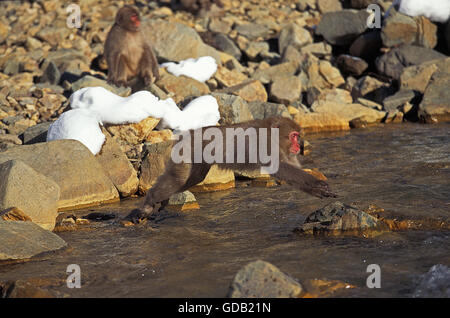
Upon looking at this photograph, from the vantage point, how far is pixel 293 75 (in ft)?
43.6

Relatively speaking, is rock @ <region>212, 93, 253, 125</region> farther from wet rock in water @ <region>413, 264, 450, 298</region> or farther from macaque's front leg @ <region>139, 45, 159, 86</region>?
wet rock in water @ <region>413, 264, 450, 298</region>

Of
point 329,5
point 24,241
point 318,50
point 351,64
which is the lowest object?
point 24,241

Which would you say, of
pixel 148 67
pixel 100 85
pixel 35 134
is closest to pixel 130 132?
pixel 35 134

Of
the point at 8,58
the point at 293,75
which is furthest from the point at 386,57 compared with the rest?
the point at 8,58

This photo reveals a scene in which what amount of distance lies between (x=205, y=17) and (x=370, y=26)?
5.10 meters

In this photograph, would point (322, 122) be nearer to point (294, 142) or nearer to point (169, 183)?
point (294, 142)

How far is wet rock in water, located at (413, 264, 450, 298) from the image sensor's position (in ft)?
13.5

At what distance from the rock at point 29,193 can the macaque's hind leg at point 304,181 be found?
246 centimetres

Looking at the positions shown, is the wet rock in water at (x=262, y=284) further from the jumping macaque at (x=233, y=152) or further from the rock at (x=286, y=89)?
the rock at (x=286, y=89)

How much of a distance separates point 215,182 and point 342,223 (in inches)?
104

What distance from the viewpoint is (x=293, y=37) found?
51.1 feet

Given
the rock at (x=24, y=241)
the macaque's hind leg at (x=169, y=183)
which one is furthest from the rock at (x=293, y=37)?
the rock at (x=24, y=241)

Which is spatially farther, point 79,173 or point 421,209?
point 79,173

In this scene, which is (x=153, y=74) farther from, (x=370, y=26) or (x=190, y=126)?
(x=370, y=26)
